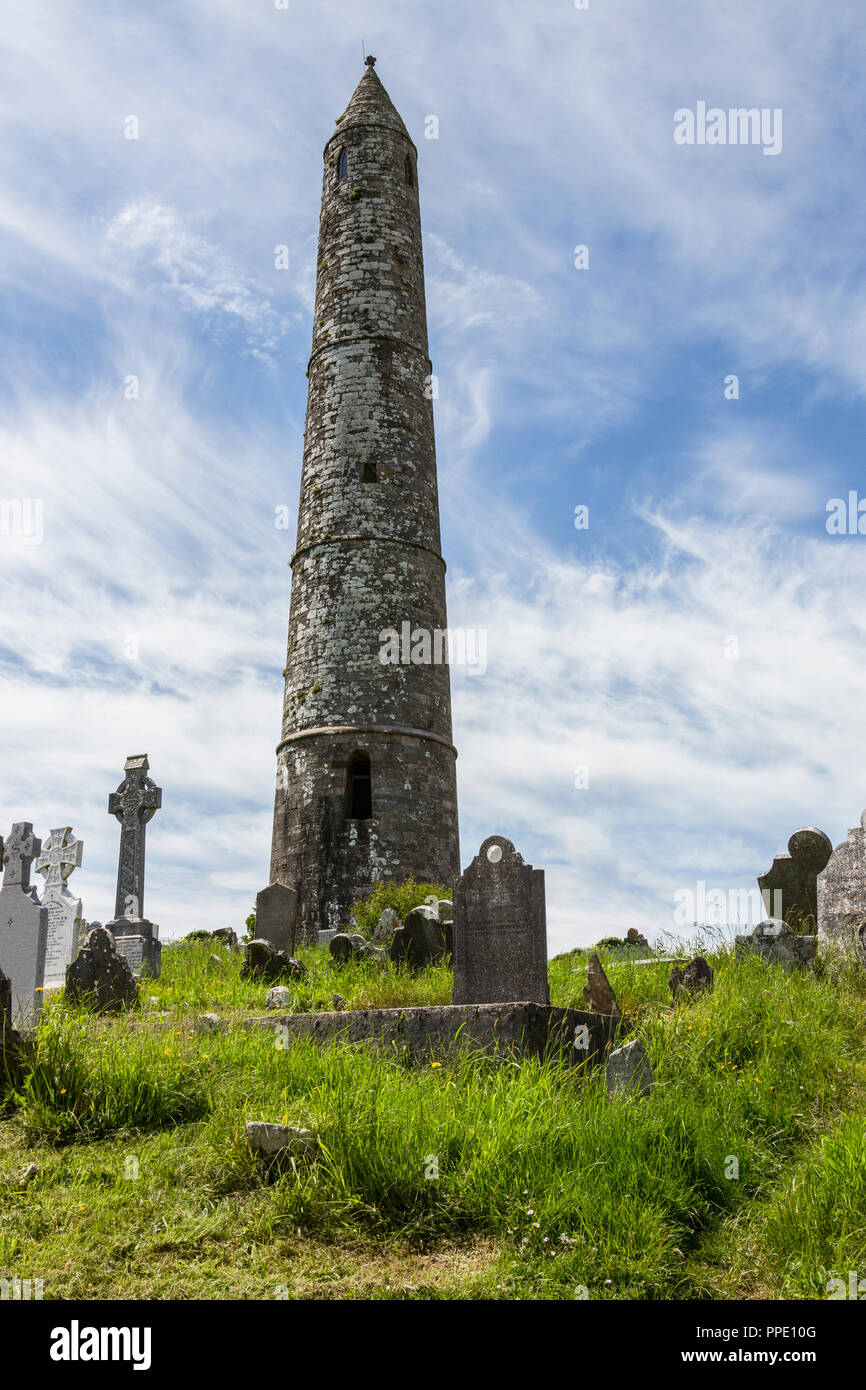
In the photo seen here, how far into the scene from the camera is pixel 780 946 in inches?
366

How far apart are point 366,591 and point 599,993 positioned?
32.0 ft

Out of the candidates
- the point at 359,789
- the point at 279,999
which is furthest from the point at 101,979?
the point at 359,789

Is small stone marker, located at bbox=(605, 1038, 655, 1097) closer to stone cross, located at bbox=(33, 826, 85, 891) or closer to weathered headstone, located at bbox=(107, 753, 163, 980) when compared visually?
stone cross, located at bbox=(33, 826, 85, 891)

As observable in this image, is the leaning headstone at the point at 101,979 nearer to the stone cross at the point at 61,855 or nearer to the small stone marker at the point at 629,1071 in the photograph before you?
the stone cross at the point at 61,855

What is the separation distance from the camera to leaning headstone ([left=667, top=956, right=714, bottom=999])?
8469mm

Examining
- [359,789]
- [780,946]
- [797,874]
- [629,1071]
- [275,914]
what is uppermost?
[359,789]

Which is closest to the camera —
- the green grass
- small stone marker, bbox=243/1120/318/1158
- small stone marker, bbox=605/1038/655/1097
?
the green grass

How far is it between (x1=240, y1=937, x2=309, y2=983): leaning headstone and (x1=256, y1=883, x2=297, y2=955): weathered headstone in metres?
1.80

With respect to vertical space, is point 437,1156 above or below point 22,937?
below

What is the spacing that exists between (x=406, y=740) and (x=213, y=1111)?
428 inches

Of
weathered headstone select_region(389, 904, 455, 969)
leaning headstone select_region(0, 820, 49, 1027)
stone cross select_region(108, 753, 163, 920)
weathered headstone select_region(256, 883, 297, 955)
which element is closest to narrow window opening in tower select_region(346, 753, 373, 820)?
stone cross select_region(108, 753, 163, 920)

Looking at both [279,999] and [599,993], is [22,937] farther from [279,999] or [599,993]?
[599,993]

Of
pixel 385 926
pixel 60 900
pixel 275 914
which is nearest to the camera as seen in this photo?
pixel 60 900
